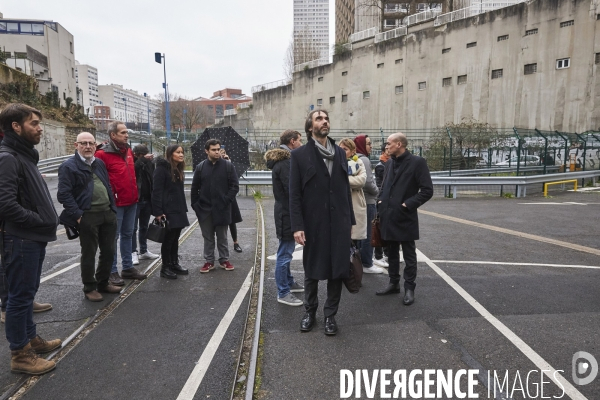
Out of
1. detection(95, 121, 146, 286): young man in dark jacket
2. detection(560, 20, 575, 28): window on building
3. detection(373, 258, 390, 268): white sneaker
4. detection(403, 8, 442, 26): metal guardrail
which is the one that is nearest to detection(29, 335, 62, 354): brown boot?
detection(95, 121, 146, 286): young man in dark jacket

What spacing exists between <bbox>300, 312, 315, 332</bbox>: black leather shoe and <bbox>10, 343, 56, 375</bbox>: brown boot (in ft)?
7.13

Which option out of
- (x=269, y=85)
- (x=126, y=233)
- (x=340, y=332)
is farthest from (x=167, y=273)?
(x=269, y=85)

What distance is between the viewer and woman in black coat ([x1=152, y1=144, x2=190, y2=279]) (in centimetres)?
595

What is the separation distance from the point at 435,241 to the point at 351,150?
12.2 ft

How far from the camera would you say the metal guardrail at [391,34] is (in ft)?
135

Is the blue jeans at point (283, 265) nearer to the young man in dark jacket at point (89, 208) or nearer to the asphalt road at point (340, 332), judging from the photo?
the asphalt road at point (340, 332)

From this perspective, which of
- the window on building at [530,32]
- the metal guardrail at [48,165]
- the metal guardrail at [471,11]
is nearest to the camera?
the metal guardrail at [48,165]

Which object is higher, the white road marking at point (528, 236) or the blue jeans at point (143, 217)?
the blue jeans at point (143, 217)

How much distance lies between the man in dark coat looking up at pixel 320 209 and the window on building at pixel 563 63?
3305cm

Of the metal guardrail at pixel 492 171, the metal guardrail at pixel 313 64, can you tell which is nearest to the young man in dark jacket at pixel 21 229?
the metal guardrail at pixel 492 171

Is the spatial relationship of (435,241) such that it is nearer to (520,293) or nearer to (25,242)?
(520,293)

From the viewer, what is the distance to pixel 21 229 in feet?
11.3

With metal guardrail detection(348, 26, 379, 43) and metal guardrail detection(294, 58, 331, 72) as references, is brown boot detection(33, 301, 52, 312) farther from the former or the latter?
metal guardrail detection(294, 58, 331, 72)

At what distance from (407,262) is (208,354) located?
2.59 m
